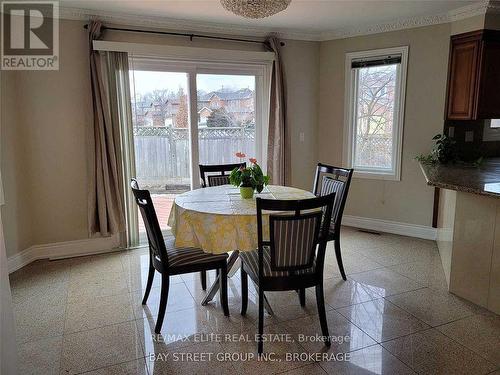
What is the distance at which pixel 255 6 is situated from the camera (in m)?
2.59

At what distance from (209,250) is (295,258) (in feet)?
1.90

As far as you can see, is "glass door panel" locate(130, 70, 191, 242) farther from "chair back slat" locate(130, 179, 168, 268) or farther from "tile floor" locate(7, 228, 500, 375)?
"chair back slat" locate(130, 179, 168, 268)

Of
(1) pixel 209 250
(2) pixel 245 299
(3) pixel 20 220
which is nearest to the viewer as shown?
(1) pixel 209 250

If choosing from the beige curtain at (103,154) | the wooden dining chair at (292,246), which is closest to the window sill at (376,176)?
the wooden dining chair at (292,246)

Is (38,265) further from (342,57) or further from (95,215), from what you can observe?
(342,57)

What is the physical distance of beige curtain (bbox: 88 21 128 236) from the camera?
3684 millimetres

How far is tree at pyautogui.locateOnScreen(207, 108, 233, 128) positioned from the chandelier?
185 centimetres

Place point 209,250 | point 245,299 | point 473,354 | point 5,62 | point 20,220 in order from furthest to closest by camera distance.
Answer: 1. point 20,220
2. point 5,62
3. point 245,299
4. point 209,250
5. point 473,354

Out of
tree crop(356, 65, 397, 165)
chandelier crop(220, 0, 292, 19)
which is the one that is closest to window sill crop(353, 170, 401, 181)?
tree crop(356, 65, 397, 165)

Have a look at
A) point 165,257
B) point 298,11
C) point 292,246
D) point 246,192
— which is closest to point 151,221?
point 165,257

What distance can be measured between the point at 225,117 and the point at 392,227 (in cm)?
253

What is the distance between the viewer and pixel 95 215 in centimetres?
388

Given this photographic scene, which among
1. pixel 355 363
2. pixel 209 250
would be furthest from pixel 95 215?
pixel 355 363

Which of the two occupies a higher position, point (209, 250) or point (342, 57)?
point (342, 57)
